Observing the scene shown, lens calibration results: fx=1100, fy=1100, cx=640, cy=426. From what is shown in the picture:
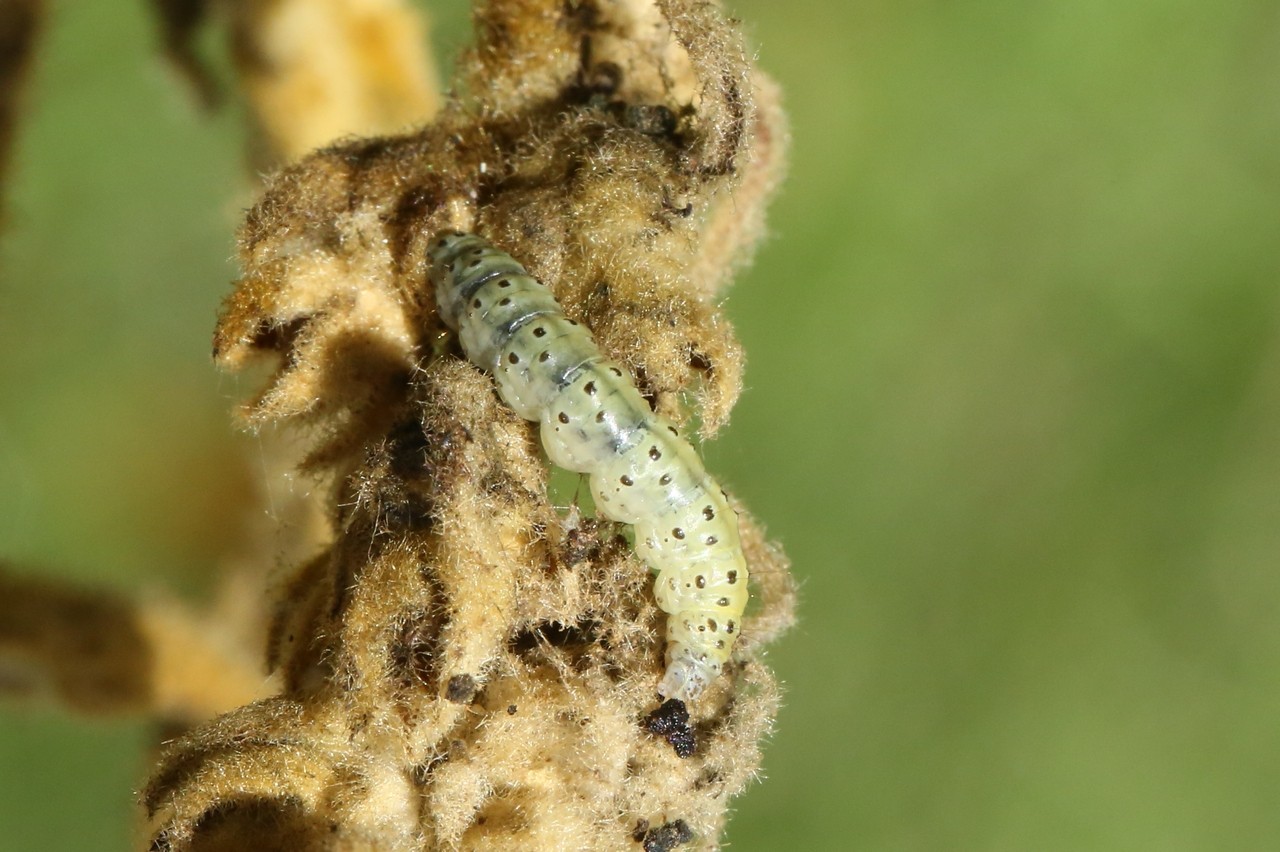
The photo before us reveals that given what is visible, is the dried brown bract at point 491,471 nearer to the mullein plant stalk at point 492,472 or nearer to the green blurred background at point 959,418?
the mullein plant stalk at point 492,472

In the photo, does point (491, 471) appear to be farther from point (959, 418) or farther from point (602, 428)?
point (959, 418)

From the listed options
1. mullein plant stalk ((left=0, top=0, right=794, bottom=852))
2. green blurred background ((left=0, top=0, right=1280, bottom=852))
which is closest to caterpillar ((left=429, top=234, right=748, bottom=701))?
mullein plant stalk ((left=0, top=0, right=794, bottom=852))

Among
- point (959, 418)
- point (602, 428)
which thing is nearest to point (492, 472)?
point (602, 428)

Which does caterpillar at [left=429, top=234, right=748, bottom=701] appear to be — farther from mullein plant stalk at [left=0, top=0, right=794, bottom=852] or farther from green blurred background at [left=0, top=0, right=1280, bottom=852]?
green blurred background at [left=0, top=0, right=1280, bottom=852]

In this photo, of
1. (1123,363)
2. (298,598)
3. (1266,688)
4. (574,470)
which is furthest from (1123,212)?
(298,598)

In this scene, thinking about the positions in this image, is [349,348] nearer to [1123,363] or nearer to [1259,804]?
[1123,363]
